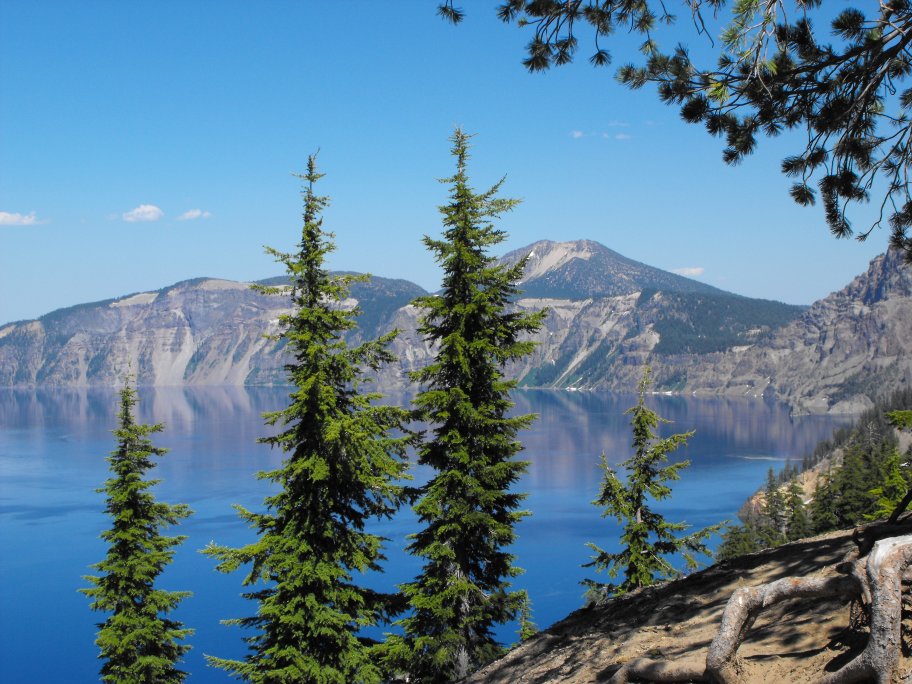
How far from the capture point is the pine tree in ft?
72.3

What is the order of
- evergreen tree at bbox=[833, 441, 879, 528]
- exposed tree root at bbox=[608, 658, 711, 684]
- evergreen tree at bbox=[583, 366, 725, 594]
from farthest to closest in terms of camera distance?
evergreen tree at bbox=[833, 441, 879, 528] < evergreen tree at bbox=[583, 366, 725, 594] < exposed tree root at bbox=[608, 658, 711, 684]

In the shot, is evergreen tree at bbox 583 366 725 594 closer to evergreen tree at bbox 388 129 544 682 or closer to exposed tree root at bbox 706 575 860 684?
evergreen tree at bbox 388 129 544 682

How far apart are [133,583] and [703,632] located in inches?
769

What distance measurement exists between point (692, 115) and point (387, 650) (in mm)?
11799

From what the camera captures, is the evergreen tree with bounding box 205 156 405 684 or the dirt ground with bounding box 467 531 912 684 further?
the evergreen tree with bounding box 205 156 405 684

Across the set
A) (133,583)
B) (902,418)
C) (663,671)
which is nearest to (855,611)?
(663,671)

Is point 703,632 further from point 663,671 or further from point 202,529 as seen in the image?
point 202,529

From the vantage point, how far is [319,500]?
51.0ft

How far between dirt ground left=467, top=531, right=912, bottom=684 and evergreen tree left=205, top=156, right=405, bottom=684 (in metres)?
5.20

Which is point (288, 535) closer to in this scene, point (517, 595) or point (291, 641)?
point (291, 641)

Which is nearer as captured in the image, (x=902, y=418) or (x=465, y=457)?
(x=902, y=418)

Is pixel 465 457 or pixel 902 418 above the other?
pixel 902 418

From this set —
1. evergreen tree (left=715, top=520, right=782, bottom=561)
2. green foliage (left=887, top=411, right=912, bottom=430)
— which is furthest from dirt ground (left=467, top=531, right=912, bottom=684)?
evergreen tree (left=715, top=520, right=782, bottom=561)

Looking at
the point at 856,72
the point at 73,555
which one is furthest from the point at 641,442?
the point at 73,555
